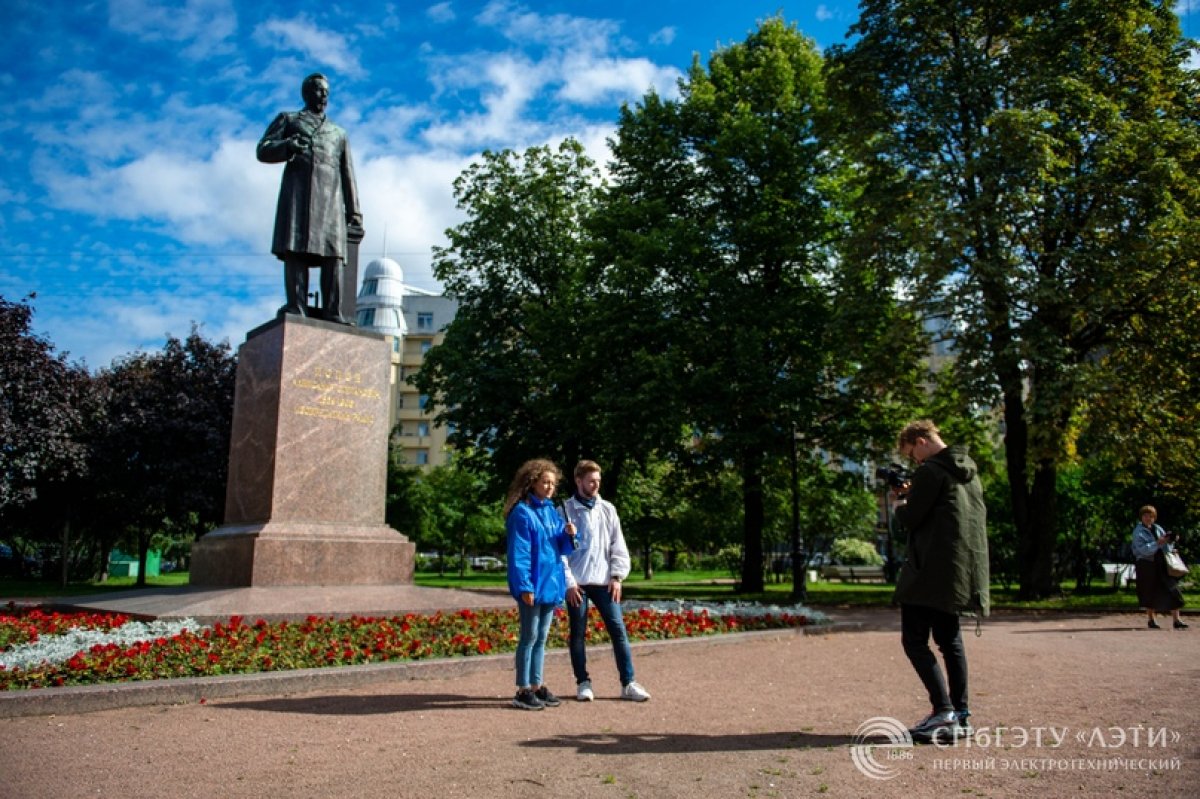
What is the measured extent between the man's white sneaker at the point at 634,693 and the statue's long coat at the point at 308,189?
9213 millimetres

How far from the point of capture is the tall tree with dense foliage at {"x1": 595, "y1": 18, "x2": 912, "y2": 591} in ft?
78.8

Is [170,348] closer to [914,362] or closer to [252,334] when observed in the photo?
[252,334]

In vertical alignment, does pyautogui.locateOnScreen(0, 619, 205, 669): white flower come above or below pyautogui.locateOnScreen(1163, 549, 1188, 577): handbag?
below

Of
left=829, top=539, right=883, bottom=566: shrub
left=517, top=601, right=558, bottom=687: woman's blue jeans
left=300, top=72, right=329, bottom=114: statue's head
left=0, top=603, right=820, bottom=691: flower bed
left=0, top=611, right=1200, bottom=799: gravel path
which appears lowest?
left=829, top=539, right=883, bottom=566: shrub

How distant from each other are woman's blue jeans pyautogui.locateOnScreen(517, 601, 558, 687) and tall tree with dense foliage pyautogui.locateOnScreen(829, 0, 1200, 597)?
584 inches

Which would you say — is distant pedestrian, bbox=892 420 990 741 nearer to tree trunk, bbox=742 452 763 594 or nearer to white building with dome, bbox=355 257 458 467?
tree trunk, bbox=742 452 763 594

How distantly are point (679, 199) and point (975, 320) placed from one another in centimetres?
1031

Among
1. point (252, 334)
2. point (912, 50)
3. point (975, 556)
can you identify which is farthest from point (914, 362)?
point (975, 556)

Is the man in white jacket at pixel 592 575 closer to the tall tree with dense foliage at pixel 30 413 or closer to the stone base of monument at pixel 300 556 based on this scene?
the stone base of monument at pixel 300 556

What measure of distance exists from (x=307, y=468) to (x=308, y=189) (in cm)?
438

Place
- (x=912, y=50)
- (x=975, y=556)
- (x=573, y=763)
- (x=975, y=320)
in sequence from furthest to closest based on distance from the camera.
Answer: (x=912, y=50), (x=975, y=320), (x=975, y=556), (x=573, y=763)

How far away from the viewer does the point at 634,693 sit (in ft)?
23.9

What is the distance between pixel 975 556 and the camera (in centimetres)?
583

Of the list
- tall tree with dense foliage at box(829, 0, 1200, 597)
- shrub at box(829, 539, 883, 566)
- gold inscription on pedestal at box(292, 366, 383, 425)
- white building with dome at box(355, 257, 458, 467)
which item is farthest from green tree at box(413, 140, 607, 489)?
white building with dome at box(355, 257, 458, 467)
